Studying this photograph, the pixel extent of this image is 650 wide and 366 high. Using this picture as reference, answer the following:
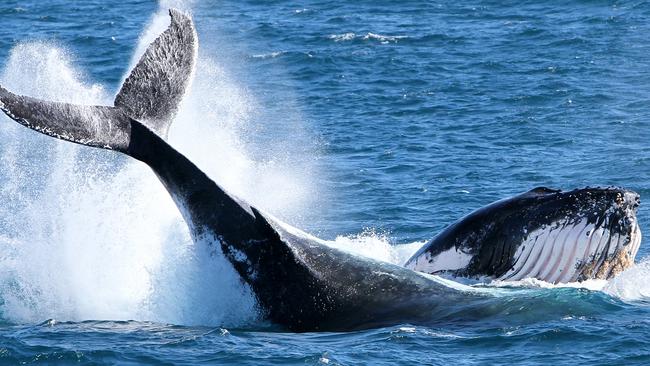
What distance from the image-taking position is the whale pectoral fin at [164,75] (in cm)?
2039

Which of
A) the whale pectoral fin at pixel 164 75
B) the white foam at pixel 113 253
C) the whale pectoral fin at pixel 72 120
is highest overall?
the whale pectoral fin at pixel 164 75

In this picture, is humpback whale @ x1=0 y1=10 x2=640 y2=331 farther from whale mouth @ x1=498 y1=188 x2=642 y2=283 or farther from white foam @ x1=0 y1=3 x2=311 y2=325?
whale mouth @ x1=498 y1=188 x2=642 y2=283

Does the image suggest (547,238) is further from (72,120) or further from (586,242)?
(72,120)

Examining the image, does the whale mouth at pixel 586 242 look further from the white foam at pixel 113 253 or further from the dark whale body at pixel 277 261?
the white foam at pixel 113 253

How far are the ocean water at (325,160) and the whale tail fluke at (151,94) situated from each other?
2222 millimetres

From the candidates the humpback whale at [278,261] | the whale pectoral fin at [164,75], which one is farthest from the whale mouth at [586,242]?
the whale pectoral fin at [164,75]

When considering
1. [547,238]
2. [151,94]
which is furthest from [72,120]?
[547,238]

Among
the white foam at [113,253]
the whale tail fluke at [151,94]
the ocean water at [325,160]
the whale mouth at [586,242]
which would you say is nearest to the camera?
the whale tail fluke at [151,94]

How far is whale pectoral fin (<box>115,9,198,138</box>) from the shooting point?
20.4m

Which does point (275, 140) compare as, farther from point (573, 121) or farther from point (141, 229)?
point (141, 229)

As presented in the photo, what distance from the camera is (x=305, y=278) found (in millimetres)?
19531

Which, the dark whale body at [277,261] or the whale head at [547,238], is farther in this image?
the whale head at [547,238]

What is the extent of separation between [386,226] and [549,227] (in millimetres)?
12441

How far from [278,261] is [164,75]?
3.60 m
